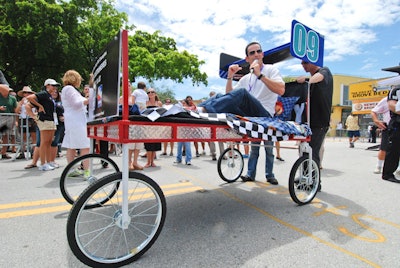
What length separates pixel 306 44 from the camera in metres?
4.38

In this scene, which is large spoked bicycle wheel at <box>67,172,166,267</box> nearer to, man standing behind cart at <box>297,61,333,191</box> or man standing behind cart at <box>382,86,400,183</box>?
man standing behind cart at <box>297,61,333,191</box>

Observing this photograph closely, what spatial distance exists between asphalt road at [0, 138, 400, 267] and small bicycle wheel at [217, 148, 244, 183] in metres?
0.19

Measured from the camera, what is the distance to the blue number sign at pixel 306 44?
427 cm

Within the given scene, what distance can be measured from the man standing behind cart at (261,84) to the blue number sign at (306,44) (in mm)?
1088

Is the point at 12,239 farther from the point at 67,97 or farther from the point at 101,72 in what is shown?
the point at 67,97

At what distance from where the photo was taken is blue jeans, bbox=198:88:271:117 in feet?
9.09

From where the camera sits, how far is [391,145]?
14.7 feet

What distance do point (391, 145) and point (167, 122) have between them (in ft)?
15.1

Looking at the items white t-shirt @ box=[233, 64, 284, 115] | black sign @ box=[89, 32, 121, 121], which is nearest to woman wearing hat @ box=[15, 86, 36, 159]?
black sign @ box=[89, 32, 121, 121]

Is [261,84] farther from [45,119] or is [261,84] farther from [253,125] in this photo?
[45,119]

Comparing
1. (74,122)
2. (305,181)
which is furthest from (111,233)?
(305,181)

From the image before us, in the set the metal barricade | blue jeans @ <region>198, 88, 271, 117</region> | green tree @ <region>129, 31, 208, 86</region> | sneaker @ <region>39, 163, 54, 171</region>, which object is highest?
green tree @ <region>129, 31, 208, 86</region>

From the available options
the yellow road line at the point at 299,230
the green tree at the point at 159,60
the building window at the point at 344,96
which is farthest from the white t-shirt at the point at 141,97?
the building window at the point at 344,96

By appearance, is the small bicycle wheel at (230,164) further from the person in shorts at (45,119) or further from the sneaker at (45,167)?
the sneaker at (45,167)
